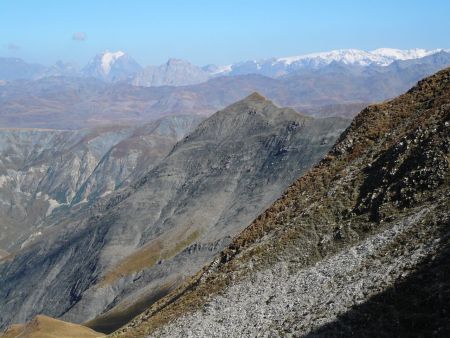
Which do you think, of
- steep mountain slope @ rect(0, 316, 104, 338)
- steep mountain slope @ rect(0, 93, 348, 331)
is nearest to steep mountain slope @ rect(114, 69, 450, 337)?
steep mountain slope @ rect(0, 316, 104, 338)

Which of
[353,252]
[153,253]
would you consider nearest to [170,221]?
[153,253]

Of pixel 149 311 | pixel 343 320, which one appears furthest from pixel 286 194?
pixel 343 320

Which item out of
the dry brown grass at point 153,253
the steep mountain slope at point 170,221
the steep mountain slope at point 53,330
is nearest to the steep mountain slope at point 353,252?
the steep mountain slope at point 53,330

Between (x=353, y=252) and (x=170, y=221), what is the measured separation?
11967 cm

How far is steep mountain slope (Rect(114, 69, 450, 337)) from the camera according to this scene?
82.7 ft

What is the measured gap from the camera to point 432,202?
3238 cm

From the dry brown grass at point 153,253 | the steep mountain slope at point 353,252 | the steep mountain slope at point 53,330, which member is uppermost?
the steep mountain slope at point 353,252

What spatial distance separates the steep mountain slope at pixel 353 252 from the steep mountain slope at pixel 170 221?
64418 millimetres

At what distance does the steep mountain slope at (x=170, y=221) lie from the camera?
12494 centimetres

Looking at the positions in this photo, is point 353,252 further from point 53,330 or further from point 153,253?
point 153,253

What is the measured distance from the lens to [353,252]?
3269cm

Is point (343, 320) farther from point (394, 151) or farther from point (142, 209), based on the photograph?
point (142, 209)

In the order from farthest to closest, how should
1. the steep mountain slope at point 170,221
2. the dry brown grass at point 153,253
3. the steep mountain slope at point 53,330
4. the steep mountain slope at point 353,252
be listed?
1. the dry brown grass at point 153,253
2. the steep mountain slope at point 170,221
3. the steep mountain slope at point 53,330
4. the steep mountain slope at point 353,252

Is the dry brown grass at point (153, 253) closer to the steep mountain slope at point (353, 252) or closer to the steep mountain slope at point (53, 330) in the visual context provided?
the steep mountain slope at point (53, 330)
